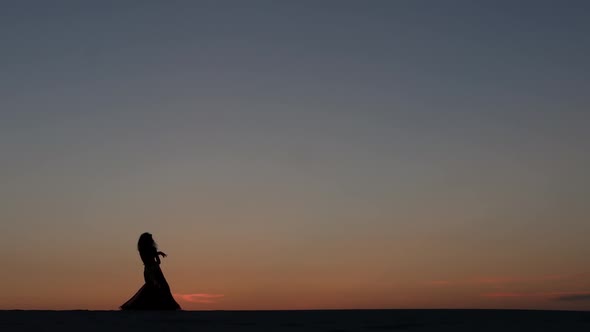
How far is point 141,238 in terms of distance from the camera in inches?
816

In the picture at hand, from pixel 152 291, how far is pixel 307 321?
330 inches

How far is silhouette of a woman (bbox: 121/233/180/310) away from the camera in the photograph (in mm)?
20734

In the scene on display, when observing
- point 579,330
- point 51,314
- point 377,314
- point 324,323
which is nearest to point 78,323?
point 51,314

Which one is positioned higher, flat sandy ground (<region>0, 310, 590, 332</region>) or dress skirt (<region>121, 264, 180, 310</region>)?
dress skirt (<region>121, 264, 180, 310</region>)

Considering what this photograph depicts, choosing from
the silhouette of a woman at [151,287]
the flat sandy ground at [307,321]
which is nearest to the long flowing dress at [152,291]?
the silhouette of a woman at [151,287]

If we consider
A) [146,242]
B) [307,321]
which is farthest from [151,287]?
[307,321]

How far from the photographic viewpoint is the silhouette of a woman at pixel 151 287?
20734mm

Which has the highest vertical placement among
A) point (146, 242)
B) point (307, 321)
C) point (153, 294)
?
point (146, 242)

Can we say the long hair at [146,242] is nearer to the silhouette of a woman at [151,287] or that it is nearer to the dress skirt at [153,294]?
the silhouette of a woman at [151,287]

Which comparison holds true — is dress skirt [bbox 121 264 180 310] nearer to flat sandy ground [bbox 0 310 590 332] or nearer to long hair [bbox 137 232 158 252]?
long hair [bbox 137 232 158 252]

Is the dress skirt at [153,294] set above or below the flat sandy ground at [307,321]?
above

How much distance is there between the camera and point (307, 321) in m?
14.0

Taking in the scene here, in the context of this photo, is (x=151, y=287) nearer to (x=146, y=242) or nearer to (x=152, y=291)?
(x=152, y=291)

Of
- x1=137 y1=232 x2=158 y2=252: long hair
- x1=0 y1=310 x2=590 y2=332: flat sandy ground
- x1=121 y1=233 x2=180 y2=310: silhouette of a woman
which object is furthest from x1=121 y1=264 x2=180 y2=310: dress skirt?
x1=0 y1=310 x2=590 y2=332: flat sandy ground
